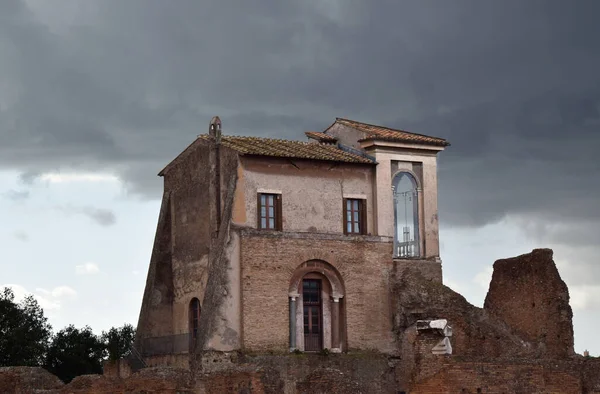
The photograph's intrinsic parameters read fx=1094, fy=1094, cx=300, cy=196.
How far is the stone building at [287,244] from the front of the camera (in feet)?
102

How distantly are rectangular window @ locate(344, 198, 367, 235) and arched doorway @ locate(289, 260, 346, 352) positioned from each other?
1601mm

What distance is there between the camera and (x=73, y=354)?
41.6m

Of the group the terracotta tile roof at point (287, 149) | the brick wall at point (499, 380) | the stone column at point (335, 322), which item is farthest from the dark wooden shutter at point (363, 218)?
the brick wall at point (499, 380)

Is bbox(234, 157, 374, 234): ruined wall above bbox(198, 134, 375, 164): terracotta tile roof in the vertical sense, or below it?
below

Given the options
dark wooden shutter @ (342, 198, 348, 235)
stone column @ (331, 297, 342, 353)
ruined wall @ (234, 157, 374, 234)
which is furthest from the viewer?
dark wooden shutter @ (342, 198, 348, 235)

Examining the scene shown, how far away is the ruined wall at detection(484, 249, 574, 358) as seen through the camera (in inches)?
1201

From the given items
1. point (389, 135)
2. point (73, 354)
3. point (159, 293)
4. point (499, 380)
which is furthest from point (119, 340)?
point (499, 380)

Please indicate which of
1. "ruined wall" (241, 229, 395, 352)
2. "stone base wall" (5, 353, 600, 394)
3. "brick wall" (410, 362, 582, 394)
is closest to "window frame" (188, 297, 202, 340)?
"ruined wall" (241, 229, 395, 352)

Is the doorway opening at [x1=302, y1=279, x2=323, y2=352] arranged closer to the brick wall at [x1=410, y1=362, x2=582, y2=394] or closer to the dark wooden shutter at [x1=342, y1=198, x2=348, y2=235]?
the dark wooden shutter at [x1=342, y1=198, x2=348, y2=235]

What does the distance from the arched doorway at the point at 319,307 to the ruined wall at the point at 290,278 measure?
0.25m

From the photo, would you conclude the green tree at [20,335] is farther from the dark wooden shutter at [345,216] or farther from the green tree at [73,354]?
the dark wooden shutter at [345,216]

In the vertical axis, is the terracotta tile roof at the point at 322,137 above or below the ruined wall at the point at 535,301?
above

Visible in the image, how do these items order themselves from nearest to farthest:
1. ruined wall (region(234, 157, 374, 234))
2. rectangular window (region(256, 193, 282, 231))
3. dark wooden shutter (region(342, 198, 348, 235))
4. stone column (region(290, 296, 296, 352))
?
stone column (region(290, 296, 296, 352)) → ruined wall (region(234, 157, 374, 234)) → rectangular window (region(256, 193, 282, 231)) → dark wooden shutter (region(342, 198, 348, 235))

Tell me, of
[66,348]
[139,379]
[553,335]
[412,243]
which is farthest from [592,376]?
[66,348]
